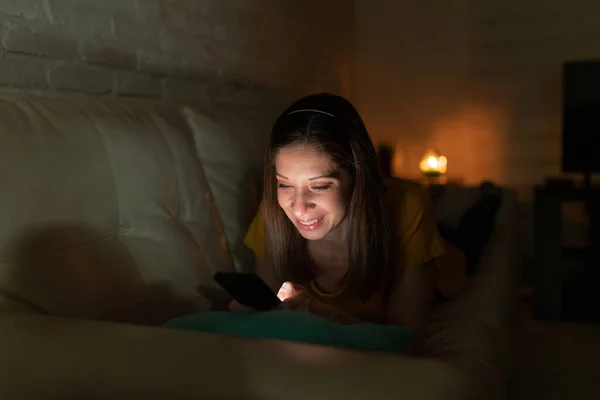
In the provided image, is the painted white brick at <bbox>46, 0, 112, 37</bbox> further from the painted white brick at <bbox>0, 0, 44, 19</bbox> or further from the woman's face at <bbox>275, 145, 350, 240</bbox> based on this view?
the woman's face at <bbox>275, 145, 350, 240</bbox>

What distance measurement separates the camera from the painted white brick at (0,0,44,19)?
1.34 meters

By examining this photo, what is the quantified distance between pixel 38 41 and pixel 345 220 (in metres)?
0.82

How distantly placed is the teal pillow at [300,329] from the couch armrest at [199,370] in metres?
0.17

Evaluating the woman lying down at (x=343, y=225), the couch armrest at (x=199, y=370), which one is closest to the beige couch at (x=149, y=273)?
the couch armrest at (x=199, y=370)

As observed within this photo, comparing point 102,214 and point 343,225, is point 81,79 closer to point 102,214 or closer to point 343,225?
point 102,214

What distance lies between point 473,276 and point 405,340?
0.83m

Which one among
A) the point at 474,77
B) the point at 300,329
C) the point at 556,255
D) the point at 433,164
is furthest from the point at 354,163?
the point at 474,77

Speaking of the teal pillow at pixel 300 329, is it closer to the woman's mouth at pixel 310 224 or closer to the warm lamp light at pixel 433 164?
the woman's mouth at pixel 310 224

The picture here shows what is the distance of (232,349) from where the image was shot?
0.57 meters

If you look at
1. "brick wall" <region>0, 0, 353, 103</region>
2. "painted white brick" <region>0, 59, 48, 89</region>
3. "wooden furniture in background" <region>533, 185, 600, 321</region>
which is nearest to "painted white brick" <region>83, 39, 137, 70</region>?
"brick wall" <region>0, 0, 353, 103</region>

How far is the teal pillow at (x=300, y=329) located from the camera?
77cm

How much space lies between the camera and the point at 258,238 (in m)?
1.51

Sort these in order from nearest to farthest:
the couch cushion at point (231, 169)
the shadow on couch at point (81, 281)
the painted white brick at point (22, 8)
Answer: the shadow on couch at point (81, 281), the painted white brick at point (22, 8), the couch cushion at point (231, 169)

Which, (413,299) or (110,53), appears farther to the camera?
(110,53)
